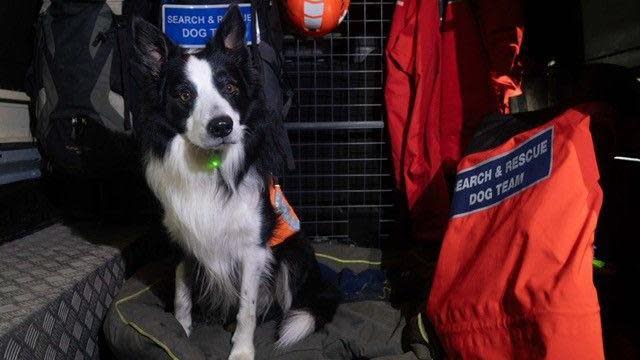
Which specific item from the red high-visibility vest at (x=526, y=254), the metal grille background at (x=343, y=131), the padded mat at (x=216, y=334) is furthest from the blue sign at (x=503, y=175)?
the metal grille background at (x=343, y=131)

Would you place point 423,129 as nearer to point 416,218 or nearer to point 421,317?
point 416,218

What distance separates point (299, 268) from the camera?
1.62 meters

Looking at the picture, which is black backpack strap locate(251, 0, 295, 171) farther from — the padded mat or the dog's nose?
the padded mat

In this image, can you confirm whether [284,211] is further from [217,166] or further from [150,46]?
[150,46]

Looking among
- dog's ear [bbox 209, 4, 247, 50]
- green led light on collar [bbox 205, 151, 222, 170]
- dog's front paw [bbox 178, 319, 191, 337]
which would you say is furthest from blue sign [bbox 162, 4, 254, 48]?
dog's front paw [bbox 178, 319, 191, 337]

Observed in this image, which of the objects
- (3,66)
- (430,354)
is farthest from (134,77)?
(430,354)

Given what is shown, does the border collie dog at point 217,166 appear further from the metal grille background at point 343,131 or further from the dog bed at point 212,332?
the metal grille background at point 343,131

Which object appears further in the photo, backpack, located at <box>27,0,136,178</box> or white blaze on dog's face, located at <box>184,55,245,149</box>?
backpack, located at <box>27,0,136,178</box>

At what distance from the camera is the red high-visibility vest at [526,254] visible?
90 centimetres

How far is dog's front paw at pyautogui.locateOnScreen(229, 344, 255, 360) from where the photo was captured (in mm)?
1395

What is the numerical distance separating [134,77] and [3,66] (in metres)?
0.59

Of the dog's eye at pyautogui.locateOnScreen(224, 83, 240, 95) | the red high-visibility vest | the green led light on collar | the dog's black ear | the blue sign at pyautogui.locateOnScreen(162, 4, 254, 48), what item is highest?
the blue sign at pyautogui.locateOnScreen(162, 4, 254, 48)

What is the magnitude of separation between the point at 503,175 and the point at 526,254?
0.24 metres

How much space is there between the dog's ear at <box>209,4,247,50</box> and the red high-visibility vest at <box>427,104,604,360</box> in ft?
2.55
